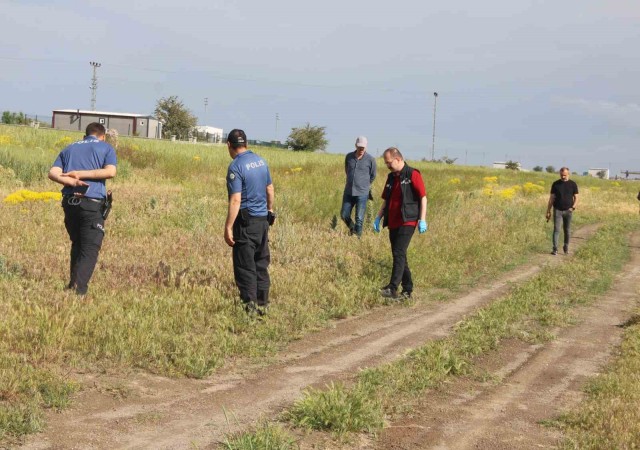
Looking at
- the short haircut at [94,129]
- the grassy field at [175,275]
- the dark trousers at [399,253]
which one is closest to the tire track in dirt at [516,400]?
the grassy field at [175,275]

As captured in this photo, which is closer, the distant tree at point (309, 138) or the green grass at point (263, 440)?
the green grass at point (263, 440)

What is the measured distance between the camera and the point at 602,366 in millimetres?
6531

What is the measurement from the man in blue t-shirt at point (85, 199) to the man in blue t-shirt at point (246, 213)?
4.18ft

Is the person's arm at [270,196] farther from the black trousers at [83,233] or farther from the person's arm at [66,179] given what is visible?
the person's arm at [66,179]

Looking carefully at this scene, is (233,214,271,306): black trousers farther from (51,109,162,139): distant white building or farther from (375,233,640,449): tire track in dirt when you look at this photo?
(51,109,162,139): distant white building

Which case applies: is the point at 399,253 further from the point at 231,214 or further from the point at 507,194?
the point at 507,194

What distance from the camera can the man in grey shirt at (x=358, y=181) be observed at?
12.8 metres

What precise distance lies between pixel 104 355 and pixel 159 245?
5.04 m

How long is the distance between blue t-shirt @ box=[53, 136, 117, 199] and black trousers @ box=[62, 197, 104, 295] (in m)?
0.10

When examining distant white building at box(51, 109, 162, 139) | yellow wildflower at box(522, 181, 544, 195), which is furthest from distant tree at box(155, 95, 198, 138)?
yellow wildflower at box(522, 181, 544, 195)

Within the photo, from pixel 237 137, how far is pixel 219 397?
2990mm

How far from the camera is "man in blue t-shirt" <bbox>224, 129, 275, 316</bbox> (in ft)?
23.6

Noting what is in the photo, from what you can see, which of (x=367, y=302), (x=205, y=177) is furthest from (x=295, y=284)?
(x=205, y=177)

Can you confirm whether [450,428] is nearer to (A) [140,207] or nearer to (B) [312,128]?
(A) [140,207]
